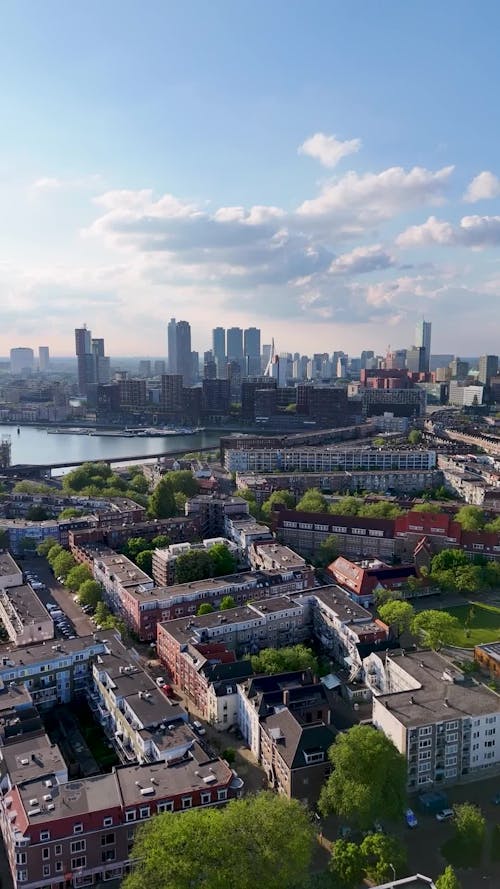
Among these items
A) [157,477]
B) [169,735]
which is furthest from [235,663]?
[157,477]

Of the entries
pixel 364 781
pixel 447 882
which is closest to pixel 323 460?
pixel 364 781

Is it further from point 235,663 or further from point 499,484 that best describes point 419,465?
point 235,663

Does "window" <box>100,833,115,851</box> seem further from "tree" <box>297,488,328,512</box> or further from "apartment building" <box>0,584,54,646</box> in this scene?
"tree" <box>297,488,328,512</box>

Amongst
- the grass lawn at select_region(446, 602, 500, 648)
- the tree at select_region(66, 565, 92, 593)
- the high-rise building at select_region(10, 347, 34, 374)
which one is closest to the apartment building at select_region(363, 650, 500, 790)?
the grass lawn at select_region(446, 602, 500, 648)

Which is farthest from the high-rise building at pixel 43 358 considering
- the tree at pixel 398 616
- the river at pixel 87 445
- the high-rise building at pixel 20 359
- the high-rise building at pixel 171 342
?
the tree at pixel 398 616

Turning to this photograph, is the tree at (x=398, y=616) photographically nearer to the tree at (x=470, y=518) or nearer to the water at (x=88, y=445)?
the tree at (x=470, y=518)

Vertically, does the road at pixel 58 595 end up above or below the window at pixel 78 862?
below

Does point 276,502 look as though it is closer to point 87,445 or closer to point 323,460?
point 323,460
